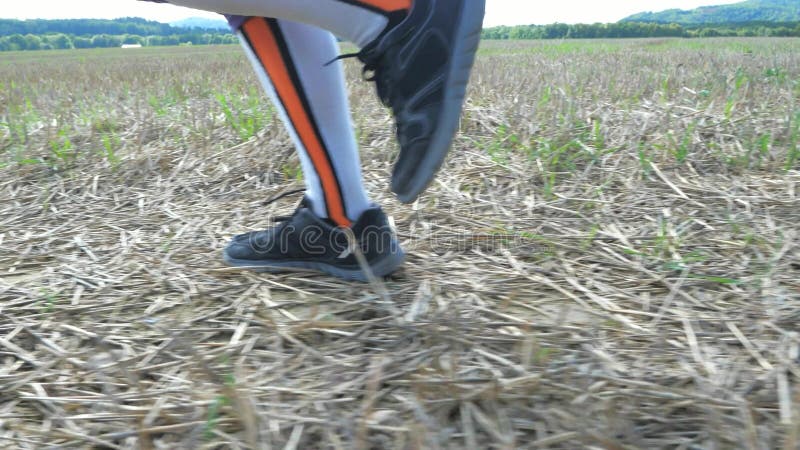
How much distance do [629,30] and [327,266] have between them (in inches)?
718

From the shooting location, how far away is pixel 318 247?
118cm

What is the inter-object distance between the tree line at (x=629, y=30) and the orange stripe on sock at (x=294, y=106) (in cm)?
1455

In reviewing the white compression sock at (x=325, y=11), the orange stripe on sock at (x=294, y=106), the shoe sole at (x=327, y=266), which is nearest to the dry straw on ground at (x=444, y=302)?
the shoe sole at (x=327, y=266)

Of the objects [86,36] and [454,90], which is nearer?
[454,90]

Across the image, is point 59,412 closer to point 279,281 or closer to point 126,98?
point 279,281

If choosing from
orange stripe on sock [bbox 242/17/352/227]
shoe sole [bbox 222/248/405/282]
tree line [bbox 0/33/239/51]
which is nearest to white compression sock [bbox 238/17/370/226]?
orange stripe on sock [bbox 242/17/352/227]

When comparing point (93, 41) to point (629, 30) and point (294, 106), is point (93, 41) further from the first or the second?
point (294, 106)

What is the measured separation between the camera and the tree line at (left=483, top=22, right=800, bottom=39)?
Result: 15173 millimetres

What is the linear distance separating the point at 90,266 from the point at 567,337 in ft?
Result: 3.32

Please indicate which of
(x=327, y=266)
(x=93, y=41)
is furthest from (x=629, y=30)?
(x=327, y=266)

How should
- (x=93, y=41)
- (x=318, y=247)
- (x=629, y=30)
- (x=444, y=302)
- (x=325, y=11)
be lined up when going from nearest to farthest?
1. (x=325, y=11)
2. (x=444, y=302)
3. (x=318, y=247)
4. (x=629, y=30)
5. (x=93, y=41)

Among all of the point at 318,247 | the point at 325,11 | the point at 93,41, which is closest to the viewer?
the point at 325,11

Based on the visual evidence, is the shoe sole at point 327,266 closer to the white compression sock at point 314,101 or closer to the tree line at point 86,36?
the white compression sock at point 314,101

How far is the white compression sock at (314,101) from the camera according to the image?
3.42 feet
